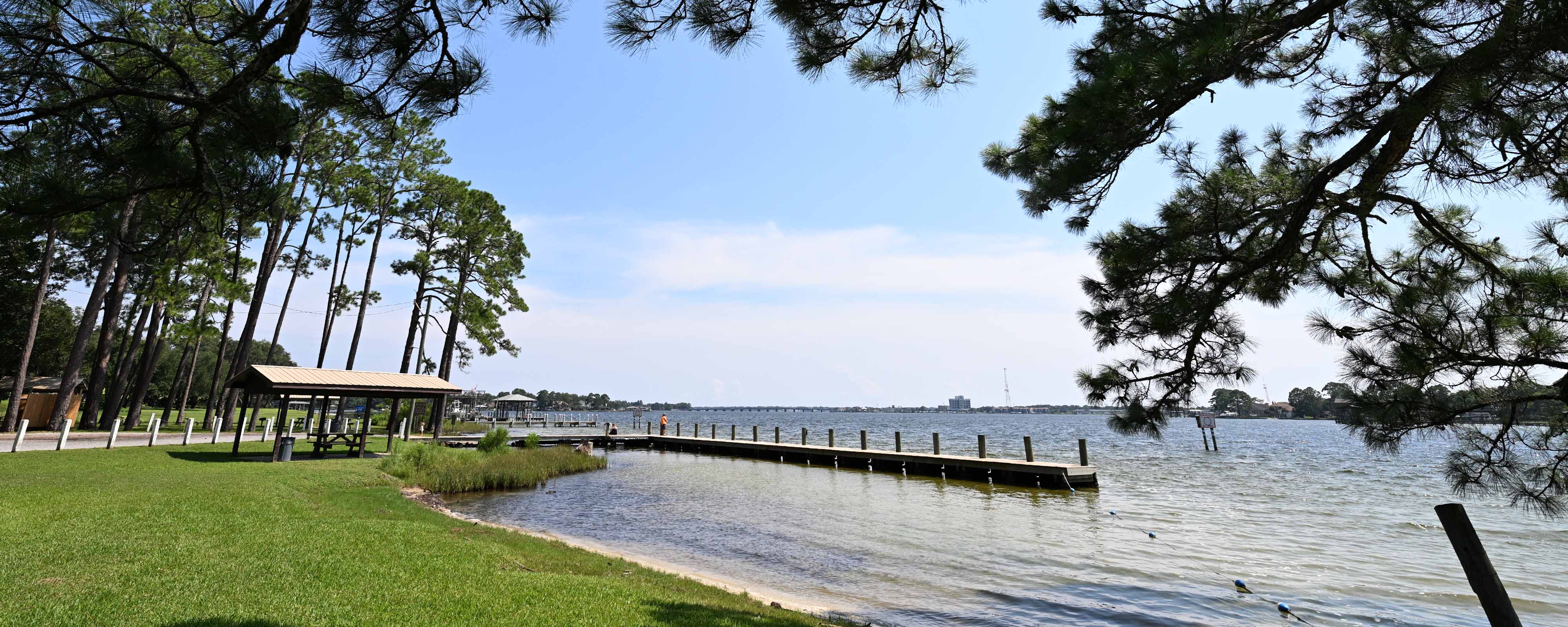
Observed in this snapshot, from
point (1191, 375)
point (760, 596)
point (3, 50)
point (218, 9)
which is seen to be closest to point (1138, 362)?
point (1191, 375)

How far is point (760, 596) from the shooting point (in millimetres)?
7938

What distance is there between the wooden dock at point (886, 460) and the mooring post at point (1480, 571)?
1532cm

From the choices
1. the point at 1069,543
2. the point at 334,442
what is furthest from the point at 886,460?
the point at 334,442

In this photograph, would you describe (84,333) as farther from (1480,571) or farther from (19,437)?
Answer: (1480,571)

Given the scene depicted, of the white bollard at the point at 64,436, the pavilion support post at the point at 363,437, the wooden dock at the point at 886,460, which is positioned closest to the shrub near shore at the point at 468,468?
the pavilion support post at the point at 363,437

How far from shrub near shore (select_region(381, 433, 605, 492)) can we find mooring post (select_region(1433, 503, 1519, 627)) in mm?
17808

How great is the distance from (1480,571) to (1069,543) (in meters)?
7.70

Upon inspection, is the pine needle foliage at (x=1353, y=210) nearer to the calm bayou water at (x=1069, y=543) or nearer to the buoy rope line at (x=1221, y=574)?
the calm bayou water at (x=1069, y=543)

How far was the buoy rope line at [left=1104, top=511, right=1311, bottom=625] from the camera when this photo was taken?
8.24 m

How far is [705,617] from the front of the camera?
19.3ft

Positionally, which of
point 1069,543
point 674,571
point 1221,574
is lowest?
point 1221,574

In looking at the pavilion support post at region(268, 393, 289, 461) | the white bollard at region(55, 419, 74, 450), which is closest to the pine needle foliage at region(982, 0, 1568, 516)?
the pavilion support post at region(268, 393, 289, 461)

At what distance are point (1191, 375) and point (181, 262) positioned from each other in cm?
749

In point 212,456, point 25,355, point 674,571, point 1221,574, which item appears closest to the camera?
point 674,571
